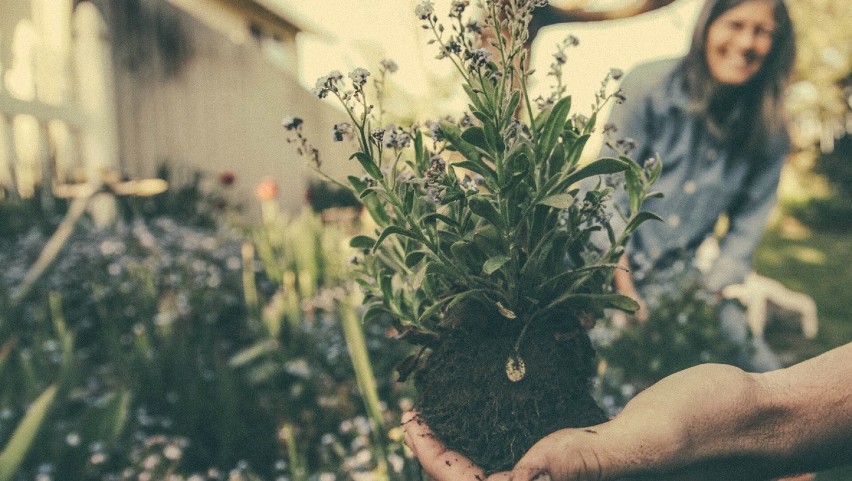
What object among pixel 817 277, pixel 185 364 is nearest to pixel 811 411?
pixel 185 364

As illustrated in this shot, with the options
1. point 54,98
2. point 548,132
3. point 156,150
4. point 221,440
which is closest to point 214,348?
point 221,440

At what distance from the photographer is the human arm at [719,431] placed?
0.84m

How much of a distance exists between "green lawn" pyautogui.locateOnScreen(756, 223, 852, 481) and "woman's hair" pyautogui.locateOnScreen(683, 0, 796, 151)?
4.38 feet

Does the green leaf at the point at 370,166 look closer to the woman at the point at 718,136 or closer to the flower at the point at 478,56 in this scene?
the flower at the point at 478,56

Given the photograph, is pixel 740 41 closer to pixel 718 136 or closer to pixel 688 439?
pixel 718 136

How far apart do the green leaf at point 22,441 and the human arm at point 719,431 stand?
4.07 feet

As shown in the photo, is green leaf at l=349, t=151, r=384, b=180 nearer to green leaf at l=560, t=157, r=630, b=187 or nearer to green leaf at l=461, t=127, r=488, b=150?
green leaf at l=461, t=127, r=488, b=150

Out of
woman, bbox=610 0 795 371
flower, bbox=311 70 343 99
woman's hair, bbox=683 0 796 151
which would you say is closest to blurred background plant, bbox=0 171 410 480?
flower, bbox=311 70 343 99

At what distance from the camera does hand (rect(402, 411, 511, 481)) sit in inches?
36.3

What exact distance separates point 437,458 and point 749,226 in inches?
95.0

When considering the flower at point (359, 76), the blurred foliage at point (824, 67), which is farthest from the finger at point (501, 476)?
the blurred foliage at point (824, 67)

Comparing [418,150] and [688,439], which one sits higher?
[418,150]

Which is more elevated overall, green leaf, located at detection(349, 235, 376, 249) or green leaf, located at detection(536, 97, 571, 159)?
green leaf, located at detection(536, 97, 571, 159)

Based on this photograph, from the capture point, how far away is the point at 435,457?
3.20 ft
